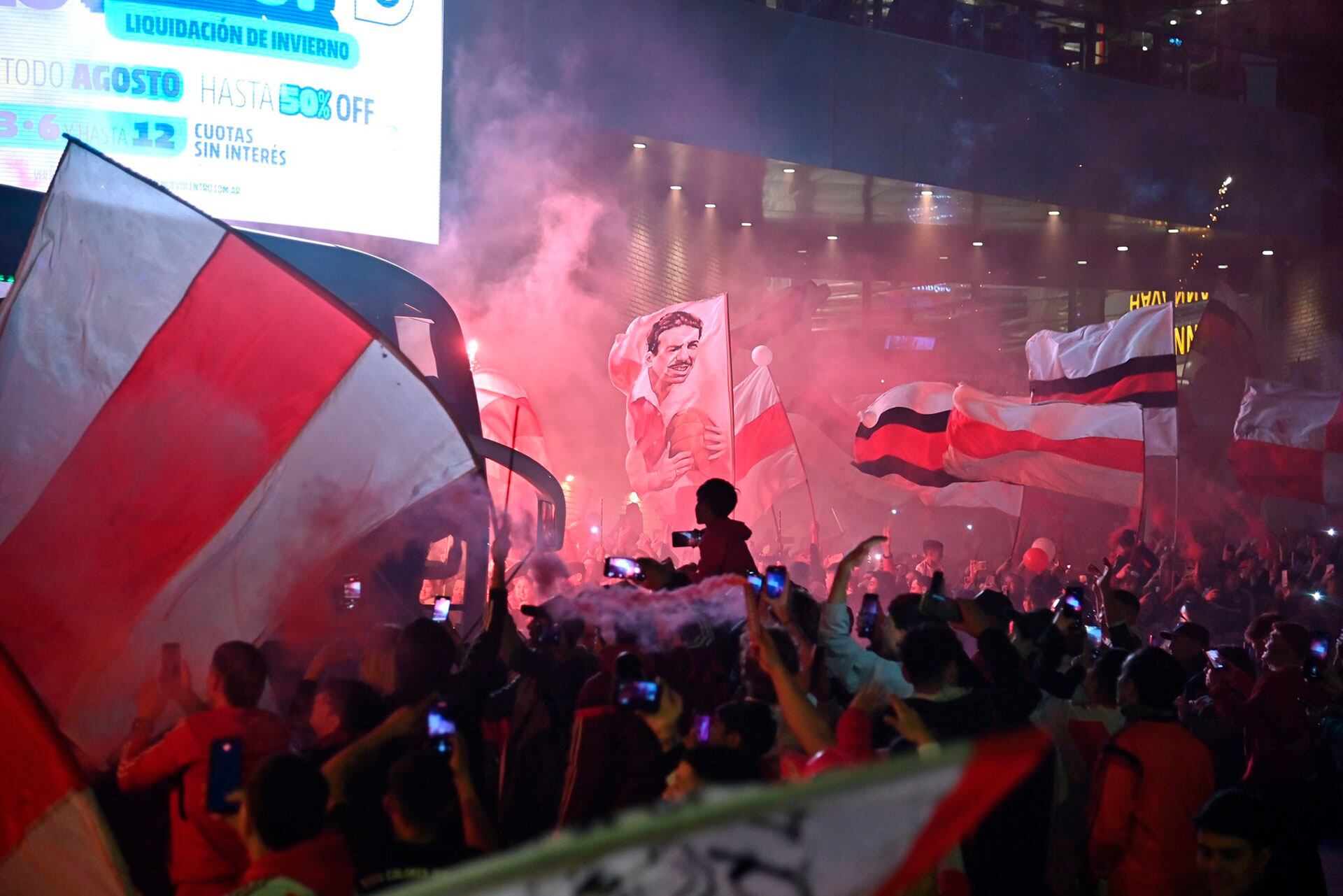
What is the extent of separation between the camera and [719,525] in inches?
194

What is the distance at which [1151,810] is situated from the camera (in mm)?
3225

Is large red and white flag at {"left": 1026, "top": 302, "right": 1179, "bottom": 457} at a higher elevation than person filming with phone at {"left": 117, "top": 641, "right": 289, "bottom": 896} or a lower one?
higher

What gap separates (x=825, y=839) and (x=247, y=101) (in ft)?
39.0

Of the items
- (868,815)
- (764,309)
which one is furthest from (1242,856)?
(764,309)

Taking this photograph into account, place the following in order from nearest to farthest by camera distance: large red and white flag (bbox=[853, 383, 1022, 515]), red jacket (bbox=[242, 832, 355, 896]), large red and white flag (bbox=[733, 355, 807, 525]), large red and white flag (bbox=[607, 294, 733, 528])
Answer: red jacket (bbox=[242, 832, 355, 896]) → large red and white flag (bbox=[607, 294, 733, 528]) → large red and white flag (bbox=[733, 355, 807, 525]) → large red and white flag (bbox=[853, 383, 1022, 515])

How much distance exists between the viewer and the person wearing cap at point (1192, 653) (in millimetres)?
5359

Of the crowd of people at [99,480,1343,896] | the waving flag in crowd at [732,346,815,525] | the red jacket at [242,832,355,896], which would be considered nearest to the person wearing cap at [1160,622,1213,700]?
the crowd of people at [99,480,1343,896]

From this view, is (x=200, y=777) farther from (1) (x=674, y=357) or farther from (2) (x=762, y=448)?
(2) (x=762, y=448)

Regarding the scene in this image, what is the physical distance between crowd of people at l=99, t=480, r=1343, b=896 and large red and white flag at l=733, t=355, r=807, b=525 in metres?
5.30

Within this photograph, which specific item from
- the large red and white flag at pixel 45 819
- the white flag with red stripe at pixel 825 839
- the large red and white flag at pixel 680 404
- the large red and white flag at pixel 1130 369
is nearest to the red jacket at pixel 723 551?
the large red and white flag at pixel 45 819

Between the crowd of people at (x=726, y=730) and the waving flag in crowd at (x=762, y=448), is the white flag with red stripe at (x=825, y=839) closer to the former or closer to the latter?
the crowd of people at (x=726, y=730)

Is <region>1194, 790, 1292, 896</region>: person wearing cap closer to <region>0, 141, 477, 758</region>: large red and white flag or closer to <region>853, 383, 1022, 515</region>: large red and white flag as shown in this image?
<region>0, 141, 477, 758</region>: large red and white flag

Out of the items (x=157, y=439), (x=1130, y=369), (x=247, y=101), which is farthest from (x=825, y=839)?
(x=247, y=101)

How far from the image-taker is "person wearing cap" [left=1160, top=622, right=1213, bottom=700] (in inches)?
211
